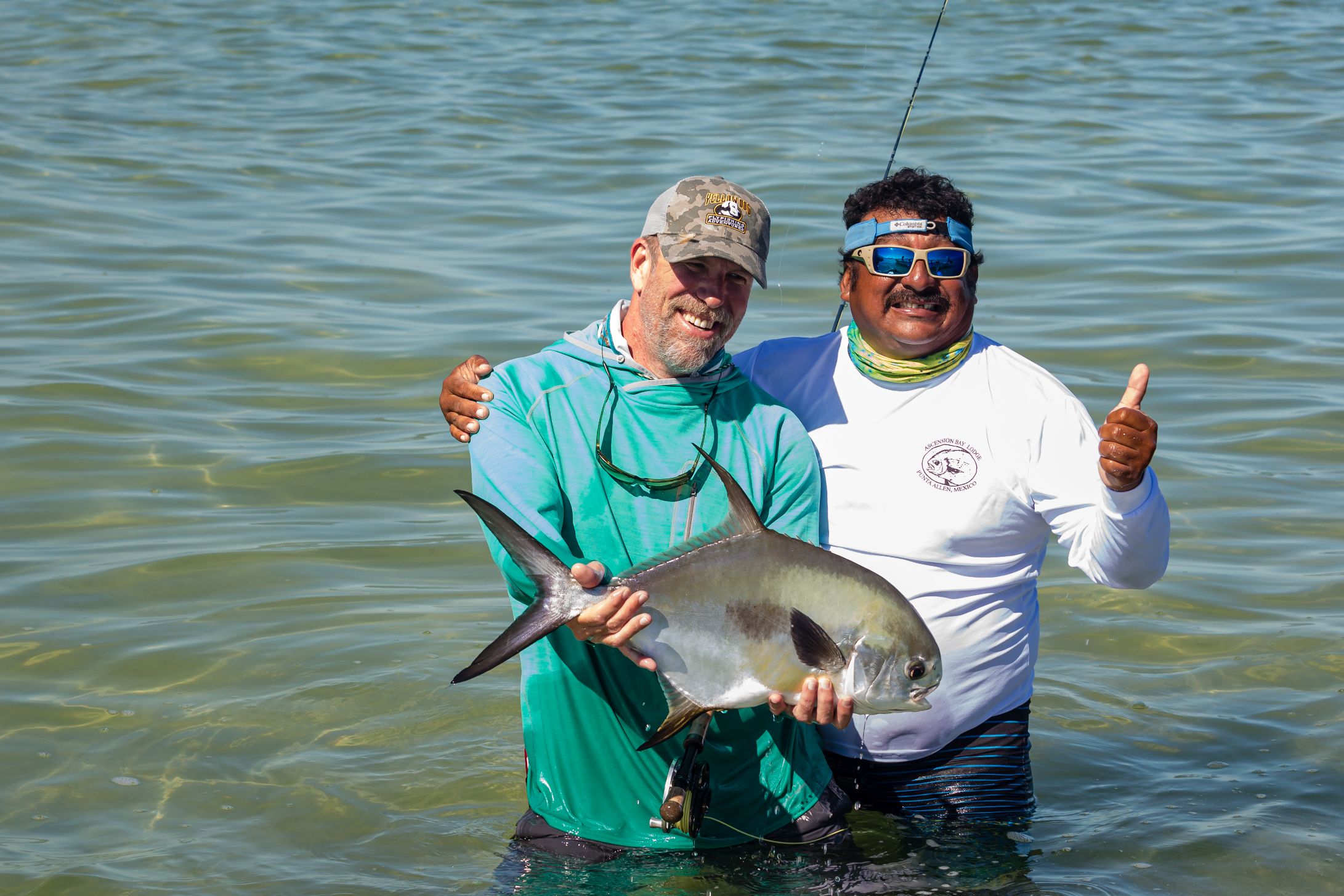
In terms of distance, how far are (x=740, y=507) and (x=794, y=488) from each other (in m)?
0.49

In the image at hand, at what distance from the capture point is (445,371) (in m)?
9.91

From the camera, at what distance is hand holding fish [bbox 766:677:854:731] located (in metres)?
3.83

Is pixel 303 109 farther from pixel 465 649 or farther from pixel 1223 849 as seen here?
pixel 1223 849

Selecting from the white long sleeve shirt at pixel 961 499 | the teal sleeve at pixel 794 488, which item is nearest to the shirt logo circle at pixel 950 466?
the white long sleeve shirt at pixel 961 499

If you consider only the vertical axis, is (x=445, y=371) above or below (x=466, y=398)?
below

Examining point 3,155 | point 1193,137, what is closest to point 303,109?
point 3,155

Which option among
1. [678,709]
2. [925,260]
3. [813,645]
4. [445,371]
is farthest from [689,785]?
[445,371]

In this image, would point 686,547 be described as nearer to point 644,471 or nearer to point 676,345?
point 644,471

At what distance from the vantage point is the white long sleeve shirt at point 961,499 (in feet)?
14.6

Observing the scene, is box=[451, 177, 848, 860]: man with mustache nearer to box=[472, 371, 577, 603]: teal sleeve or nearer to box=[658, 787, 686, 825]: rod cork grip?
box=[472, 371, 577, 603]: teal sleeve

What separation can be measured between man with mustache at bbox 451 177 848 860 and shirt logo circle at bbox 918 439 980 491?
387mm

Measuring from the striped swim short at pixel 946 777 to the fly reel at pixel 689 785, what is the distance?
0.80 meters

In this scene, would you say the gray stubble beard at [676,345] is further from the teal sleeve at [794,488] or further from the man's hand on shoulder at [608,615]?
the man's hand on shoulder at [608,615]

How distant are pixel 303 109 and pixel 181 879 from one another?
13335 millimetres
